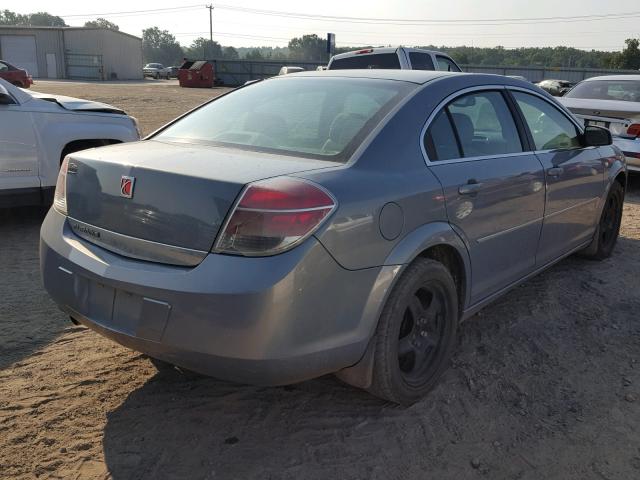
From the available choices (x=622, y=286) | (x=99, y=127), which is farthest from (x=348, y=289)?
(x=99, y=127)

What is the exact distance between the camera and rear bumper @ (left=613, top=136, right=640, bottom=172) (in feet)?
26.7

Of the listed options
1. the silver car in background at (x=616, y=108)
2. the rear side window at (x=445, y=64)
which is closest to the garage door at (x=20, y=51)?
the rear side window at (x=445, y=64)

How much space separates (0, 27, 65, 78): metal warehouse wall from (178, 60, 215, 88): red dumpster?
21.3m

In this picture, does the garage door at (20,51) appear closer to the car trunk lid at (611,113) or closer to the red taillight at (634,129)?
the car trunk lid at (611,113)

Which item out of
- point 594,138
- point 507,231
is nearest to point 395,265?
point 507,231

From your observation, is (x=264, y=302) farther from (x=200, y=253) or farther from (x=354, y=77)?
(x=354, y=77)

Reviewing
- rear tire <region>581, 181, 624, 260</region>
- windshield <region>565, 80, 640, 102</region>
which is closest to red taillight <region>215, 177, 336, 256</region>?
rear tire <region>581, 181, 624, 260</region>

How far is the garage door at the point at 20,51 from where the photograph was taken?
58.7 m

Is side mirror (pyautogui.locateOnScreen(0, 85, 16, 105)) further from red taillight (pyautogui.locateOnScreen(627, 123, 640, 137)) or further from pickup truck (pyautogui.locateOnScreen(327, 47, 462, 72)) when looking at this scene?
red taillight (pyautogui.locateOnScreen(627, 123, 640, 137))

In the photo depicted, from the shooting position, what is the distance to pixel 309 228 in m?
2.38

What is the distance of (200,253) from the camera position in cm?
242

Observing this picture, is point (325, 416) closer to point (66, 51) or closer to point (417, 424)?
point (417, 424)

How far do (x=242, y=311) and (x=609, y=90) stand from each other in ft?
28.4

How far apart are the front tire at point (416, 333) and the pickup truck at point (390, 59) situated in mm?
8103
